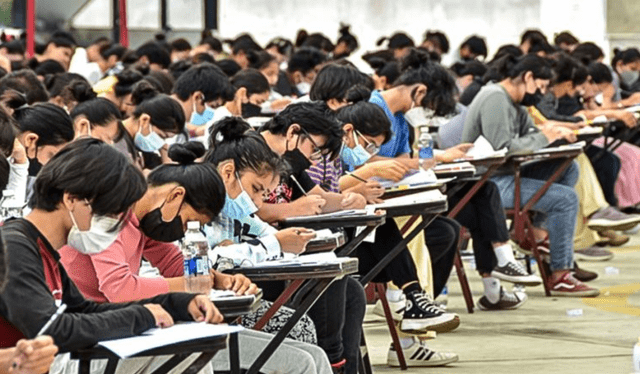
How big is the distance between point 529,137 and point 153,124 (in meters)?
2.15

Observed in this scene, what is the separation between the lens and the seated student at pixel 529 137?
25.3 ft

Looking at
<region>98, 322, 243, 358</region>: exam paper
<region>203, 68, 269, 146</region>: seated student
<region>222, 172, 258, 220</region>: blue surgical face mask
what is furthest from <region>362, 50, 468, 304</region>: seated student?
<region>98, 322, 243, 358</region>: exam paper

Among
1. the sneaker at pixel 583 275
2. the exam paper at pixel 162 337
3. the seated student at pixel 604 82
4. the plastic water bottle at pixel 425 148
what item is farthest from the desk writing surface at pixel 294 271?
the seated student at pixel 604 82

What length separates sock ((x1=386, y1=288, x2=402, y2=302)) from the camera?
6.30 metres

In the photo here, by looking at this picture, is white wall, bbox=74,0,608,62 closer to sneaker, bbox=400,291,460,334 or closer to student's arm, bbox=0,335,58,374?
sneaker, bbox=400,291,460,334

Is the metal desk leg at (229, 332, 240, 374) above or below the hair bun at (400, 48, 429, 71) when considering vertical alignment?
below

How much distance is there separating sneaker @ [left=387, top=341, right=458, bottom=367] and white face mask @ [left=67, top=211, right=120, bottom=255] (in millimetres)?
2712

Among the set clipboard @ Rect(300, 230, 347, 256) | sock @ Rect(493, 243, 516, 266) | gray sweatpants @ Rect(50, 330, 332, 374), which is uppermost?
clipboard @ Rect(300, 230, 347, 256)

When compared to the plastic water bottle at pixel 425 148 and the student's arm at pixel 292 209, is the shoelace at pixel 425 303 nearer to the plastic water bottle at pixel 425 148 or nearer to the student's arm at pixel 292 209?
the student's arm at pixel 292 209

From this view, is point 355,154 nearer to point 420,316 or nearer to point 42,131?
point 420,316

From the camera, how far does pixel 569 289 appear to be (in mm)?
7961

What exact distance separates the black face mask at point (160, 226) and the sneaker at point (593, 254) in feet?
18.8

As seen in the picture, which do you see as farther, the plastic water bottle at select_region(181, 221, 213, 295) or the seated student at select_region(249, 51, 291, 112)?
the seated student at select_region(249, 51, 291, 112)

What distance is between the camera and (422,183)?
6.34m
